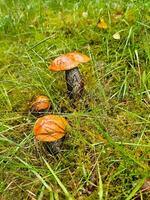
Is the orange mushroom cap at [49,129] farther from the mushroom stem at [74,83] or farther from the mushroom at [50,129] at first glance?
the mushroom stem at [74,83]

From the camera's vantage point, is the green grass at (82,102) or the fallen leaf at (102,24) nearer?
the green grass at (82,102)

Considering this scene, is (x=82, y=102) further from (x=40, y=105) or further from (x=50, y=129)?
(x=50, y=129)

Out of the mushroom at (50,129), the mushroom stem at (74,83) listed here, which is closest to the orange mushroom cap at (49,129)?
the mushroom at (50,129)

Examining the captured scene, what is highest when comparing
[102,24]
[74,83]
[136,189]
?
[102,24]

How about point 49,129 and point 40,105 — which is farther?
point 40,105

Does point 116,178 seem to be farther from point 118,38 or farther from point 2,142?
point 118,38

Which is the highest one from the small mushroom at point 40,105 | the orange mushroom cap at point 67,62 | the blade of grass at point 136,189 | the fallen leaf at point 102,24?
the orange mushroom cap at point 67,62

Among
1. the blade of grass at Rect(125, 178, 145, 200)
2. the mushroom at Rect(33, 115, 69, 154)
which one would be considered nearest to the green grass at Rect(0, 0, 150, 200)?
the blade of grass at Rect(125, 178, 145, 200)

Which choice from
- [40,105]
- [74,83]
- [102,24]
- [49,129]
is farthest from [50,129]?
[102,24]
